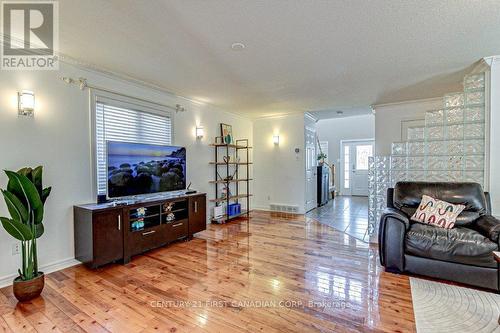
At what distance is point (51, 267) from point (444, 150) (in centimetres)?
526

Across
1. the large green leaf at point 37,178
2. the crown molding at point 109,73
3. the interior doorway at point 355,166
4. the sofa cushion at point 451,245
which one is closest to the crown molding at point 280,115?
the crown molding at point 109,73

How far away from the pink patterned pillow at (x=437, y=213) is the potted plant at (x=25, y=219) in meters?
3.96

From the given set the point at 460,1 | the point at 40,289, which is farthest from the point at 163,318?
the point at 460,1

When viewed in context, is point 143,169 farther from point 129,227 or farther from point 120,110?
point 120,110

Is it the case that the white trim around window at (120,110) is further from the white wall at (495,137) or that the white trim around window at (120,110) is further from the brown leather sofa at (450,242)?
the white wall at (495,137)

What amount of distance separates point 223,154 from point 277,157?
4.79ft

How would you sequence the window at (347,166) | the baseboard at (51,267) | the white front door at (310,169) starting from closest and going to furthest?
the baseboard at (51,267), the white front door at (310,169), the window at (347,166)

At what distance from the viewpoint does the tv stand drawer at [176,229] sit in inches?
Result: 139

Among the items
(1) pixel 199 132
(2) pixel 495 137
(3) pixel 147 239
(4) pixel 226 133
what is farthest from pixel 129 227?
(2) pixel 495 137

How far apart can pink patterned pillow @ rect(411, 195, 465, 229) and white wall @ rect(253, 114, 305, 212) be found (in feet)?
9.85

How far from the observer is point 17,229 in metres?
2.11

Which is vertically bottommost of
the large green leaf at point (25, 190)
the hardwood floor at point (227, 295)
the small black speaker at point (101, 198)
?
the hardwood floor at point (227, 295)

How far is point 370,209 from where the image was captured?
402 cm

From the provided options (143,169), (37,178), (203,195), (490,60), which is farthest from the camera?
(203,195)
